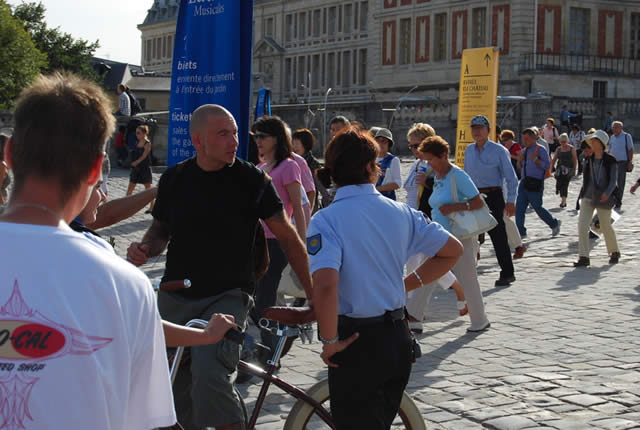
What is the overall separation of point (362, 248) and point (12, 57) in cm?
5508

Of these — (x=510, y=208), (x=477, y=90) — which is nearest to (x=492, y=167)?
(x=510, y=208)

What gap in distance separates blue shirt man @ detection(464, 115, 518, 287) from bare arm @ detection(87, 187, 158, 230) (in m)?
6.37

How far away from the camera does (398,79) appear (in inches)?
2269

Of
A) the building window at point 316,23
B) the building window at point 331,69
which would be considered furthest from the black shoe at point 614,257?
the building window at point 316,23

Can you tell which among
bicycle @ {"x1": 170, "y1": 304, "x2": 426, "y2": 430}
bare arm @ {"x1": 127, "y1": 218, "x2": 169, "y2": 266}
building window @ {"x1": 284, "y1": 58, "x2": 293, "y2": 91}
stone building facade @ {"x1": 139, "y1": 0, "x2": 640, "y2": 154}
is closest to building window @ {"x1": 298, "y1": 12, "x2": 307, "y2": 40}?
stone building facade @ {"x1": 139, "y1": 0, "x2": 640, "y2": 154}

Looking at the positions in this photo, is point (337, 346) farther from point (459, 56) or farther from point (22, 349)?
point (459, 56)

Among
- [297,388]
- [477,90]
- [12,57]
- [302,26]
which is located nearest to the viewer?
[297,388]

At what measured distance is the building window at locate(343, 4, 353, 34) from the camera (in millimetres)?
65850

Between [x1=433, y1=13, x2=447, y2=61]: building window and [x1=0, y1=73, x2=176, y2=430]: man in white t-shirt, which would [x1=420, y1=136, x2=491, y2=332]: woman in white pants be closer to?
[x1=0, y1=73, x2=176, y2=430]: man in white t-shirt

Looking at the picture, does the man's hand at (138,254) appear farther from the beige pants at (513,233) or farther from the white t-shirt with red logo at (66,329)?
the beige pants at (513,233)

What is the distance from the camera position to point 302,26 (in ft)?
232

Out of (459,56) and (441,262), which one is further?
(459,56)

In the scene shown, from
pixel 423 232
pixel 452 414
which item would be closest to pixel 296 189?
pixel 452 414

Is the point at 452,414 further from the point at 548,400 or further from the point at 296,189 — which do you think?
the point at 296,189
